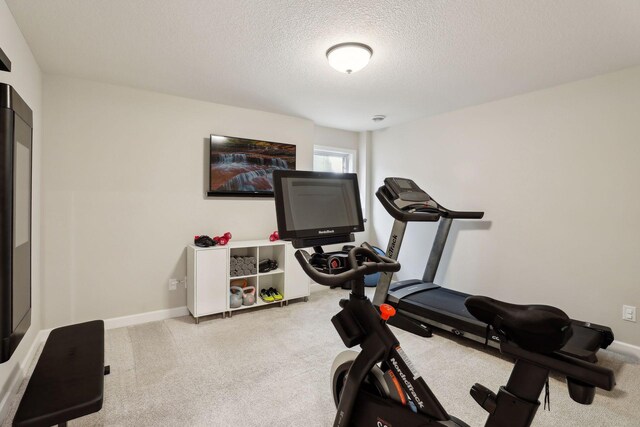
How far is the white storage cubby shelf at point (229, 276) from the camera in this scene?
312cm

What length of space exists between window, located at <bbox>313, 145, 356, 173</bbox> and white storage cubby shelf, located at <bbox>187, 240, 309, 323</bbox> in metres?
1.63

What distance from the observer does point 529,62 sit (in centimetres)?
243

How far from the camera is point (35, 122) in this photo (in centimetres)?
249

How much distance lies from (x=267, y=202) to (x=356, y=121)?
1.67m

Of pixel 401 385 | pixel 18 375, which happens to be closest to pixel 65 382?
pixel 18 375

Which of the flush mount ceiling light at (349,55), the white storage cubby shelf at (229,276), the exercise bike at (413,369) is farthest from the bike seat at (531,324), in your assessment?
the white storage cubby shelf at (229,276)

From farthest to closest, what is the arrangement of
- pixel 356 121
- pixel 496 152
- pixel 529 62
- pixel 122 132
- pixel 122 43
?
pixel 356 121 → pixel 496 152 → pixel 122 132 → pixel 529 62 → pixel 122 43

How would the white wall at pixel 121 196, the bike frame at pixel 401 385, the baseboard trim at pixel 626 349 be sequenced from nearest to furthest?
the bike frame at pixel 401 385
the baseboard trim at pixel 626 349
the white wall at pixel 121 196

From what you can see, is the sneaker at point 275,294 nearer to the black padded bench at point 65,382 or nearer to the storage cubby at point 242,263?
the storage cubby at point 242,263

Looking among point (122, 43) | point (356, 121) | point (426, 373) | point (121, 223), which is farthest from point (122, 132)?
point (426, 373)

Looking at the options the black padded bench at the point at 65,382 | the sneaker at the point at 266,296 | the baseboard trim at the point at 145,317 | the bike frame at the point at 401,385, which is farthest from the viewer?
the sneaker at the point at 266,296

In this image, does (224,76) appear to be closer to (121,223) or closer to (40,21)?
(40,21)

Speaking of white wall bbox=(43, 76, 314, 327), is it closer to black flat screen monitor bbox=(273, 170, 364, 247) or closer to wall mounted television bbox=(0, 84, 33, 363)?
wall mounted television bbox=(0, 84, 33, 363)

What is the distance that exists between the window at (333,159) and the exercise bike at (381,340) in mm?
3224
